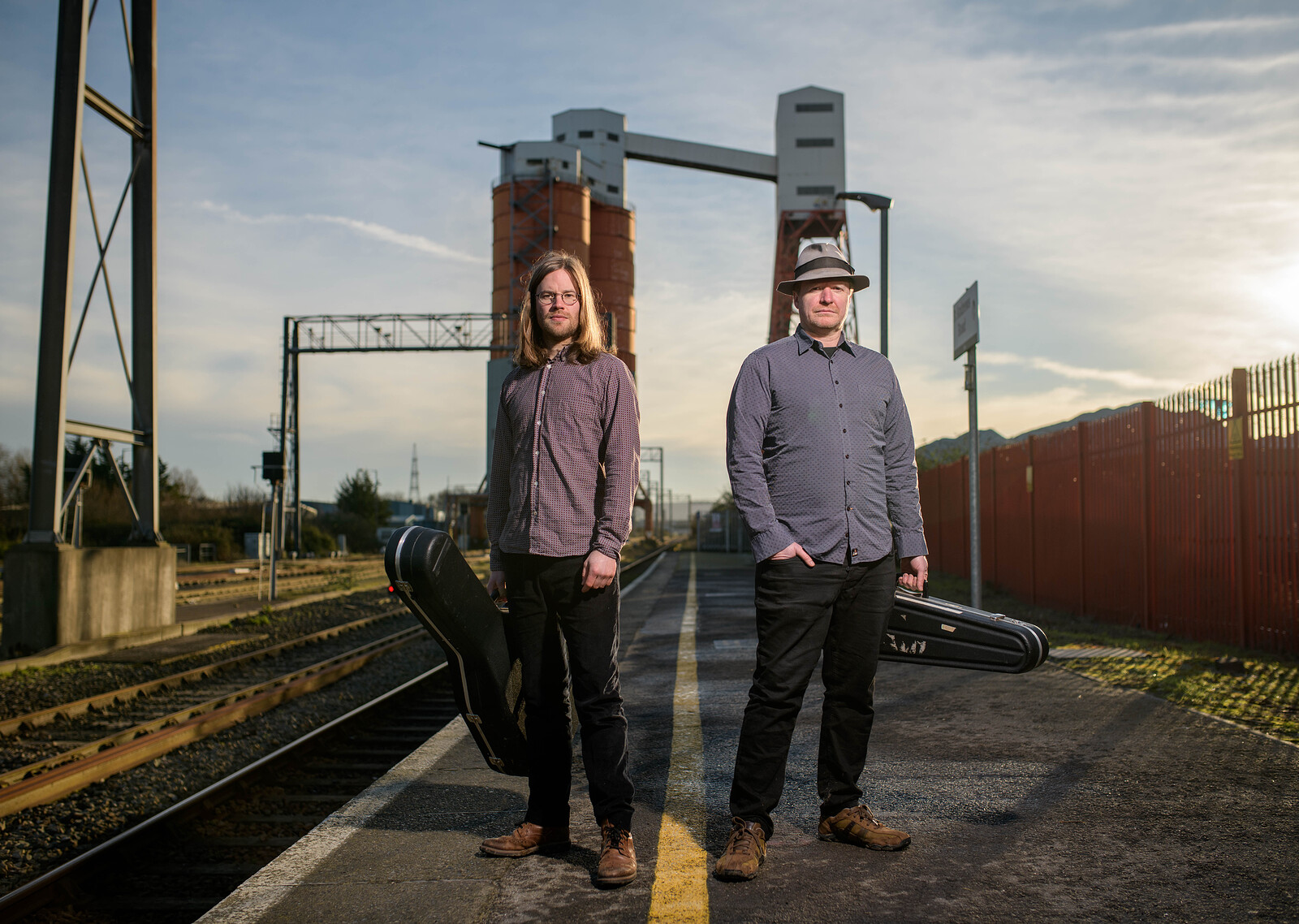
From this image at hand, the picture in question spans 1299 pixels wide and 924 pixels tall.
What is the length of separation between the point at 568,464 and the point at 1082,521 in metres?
9.48

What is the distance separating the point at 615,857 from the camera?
113 inches

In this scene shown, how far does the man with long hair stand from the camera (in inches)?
119

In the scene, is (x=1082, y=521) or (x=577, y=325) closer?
(x=577, y=325)

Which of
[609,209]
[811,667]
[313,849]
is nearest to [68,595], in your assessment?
[313,849]

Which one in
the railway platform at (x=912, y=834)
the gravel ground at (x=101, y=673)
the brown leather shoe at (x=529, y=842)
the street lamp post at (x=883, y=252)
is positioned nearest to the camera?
the railway platform at (x=912, y=834)

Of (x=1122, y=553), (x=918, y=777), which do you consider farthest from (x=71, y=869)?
(x=1122, y=553)

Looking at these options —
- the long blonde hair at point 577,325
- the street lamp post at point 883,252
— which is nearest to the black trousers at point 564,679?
the long blonde hair at point 577,325

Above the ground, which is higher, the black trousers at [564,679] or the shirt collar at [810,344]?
the shirt collar at [810,344]

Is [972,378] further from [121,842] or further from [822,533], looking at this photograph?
[121,842]

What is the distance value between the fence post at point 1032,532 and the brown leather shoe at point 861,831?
34.8 ft

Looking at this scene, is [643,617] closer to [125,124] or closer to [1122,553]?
[1122,553]

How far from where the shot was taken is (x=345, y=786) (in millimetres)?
5227

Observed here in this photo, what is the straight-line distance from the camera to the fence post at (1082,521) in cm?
1092

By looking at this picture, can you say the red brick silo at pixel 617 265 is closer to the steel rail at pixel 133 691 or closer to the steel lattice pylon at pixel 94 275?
the steel lattice pylon at pixel 94 275
